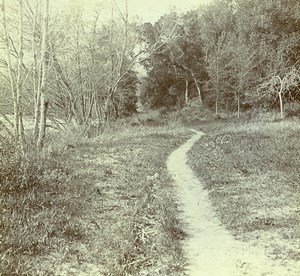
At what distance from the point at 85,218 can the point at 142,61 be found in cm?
2001

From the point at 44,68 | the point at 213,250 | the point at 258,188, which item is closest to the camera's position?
the point at 213,250

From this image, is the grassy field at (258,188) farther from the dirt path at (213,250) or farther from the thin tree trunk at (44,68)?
the thin tree trunk at (44,68)

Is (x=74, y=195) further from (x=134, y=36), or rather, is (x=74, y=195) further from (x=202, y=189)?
(x=134, y=36)

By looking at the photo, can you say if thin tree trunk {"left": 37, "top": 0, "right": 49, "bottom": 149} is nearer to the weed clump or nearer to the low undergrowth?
the low undergrowth

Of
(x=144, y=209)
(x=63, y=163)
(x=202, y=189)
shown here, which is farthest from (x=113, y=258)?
(x=63, y=163)

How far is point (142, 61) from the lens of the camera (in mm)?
27812

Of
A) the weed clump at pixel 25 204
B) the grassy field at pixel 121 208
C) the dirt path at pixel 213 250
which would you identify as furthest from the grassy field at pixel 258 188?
the weed clump at pixel 25 204

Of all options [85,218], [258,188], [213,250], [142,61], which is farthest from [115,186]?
[142,61]

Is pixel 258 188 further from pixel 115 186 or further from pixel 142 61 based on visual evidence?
pixel 142 61

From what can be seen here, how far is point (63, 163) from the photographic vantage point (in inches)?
515

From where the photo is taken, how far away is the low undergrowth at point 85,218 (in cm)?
687

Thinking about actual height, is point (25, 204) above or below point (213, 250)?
above

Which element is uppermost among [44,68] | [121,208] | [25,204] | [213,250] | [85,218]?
[44,68]

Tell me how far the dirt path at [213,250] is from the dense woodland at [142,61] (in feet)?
18.5
